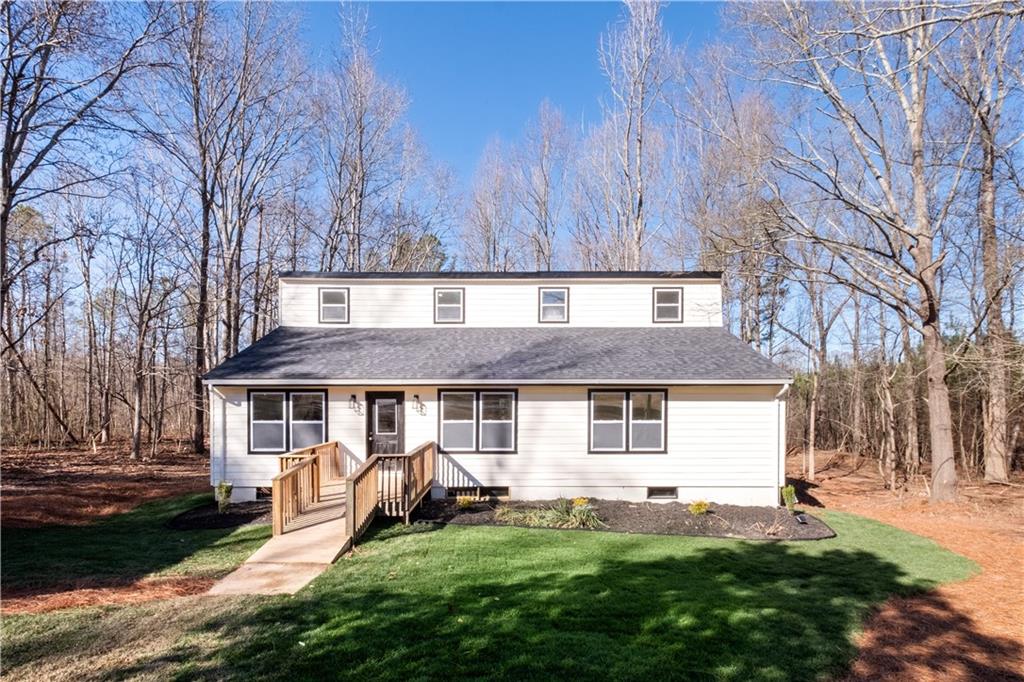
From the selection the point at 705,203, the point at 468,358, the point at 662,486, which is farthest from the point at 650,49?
the point at 662,486

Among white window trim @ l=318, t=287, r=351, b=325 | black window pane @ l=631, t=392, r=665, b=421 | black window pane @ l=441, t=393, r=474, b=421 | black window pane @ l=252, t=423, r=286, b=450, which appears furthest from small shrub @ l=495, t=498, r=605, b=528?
white window trim @ l=318, t=287, r=351, b=325

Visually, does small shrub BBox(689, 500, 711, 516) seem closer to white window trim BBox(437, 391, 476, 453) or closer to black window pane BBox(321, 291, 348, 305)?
white window trim BBox(437, 391, 476, 453)

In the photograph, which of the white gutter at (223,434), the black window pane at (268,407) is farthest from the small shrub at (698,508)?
the white gutter at (223,434)

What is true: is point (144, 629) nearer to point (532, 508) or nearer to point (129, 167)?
point (532, 508)

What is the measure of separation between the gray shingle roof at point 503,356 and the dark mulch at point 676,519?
252 cm

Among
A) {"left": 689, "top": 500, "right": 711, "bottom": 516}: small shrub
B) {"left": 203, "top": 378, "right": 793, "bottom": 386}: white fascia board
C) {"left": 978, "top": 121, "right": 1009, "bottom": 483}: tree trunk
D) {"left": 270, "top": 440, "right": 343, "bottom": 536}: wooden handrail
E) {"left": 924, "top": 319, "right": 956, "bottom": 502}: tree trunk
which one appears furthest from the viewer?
{"left": 978, "top": 121, "right": 1009, "bottom": 483}: tree trunk

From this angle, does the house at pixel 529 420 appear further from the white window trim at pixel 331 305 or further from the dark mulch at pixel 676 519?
the white window trim at pixel 331 305

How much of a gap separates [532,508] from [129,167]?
11966 mm

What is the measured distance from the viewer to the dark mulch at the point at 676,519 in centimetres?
853

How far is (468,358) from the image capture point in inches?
440

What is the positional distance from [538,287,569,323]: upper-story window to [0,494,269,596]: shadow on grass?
314 inches

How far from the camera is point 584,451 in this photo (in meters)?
10.6

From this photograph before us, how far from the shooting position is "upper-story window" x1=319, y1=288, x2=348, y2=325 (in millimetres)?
13078

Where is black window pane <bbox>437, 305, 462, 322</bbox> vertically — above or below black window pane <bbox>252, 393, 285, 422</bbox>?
above
